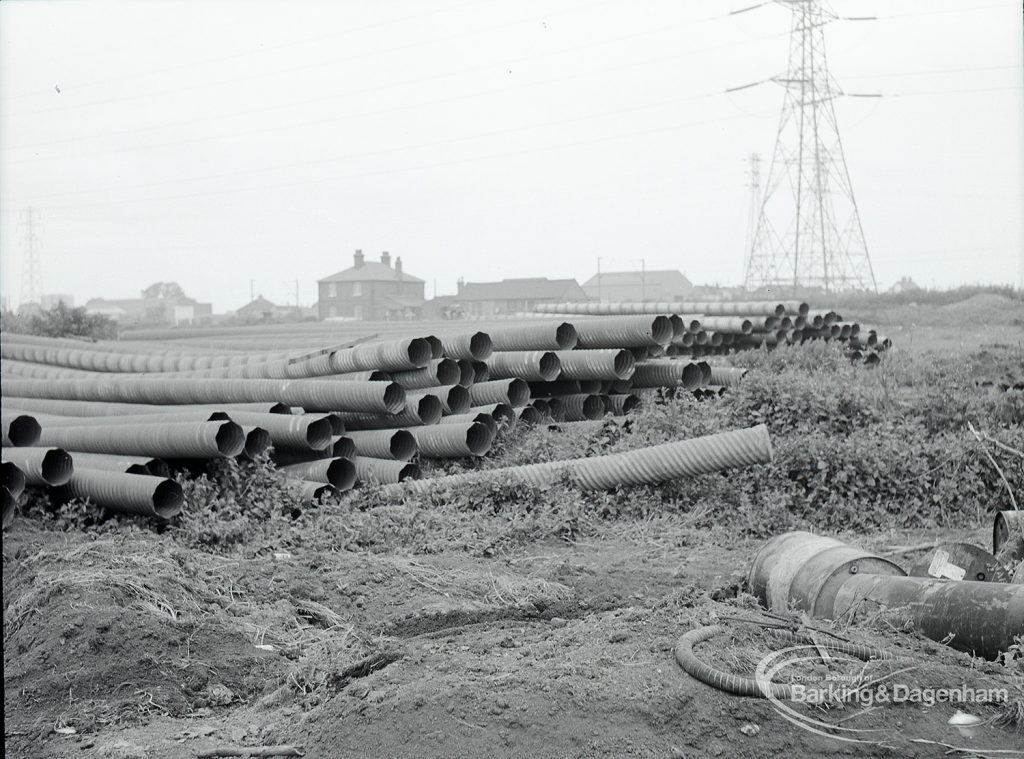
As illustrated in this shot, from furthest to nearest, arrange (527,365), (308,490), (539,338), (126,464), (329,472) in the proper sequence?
1. (539,338)
2. (527,365)
3. (329,472)
4. (308,490)
5. (126,464)

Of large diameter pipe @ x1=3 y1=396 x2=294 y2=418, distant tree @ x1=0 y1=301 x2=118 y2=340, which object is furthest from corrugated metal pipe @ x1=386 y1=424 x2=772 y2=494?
distant tree @ x1=0 y1=301 x2=118 y2=340

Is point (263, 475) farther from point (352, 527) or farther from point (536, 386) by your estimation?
point (536, 386)

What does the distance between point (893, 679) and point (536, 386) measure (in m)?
7.82

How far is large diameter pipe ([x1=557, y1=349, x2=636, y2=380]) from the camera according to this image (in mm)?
10945

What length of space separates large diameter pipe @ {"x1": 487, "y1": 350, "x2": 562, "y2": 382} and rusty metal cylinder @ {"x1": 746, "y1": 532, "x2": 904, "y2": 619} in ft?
17.3

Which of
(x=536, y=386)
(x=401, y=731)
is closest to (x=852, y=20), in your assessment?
(x=536, y=386)

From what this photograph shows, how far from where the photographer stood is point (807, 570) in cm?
530

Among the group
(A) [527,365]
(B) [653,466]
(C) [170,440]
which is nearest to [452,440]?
(A) [527,365]

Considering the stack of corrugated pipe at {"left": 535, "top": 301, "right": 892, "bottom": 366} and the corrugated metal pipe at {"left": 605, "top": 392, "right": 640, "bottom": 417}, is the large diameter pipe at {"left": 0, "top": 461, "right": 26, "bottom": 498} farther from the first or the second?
the stack of corrugated pipe at {"left": 535, "top": 301, "right": 892, "bottom": 366}

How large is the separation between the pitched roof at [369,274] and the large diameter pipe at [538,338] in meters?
57.7

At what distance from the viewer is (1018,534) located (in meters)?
5.91

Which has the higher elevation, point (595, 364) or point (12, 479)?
point (595, 364)

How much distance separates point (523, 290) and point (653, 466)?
5824 cm

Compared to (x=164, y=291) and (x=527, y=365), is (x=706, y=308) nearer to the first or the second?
(x=527, y=365)
